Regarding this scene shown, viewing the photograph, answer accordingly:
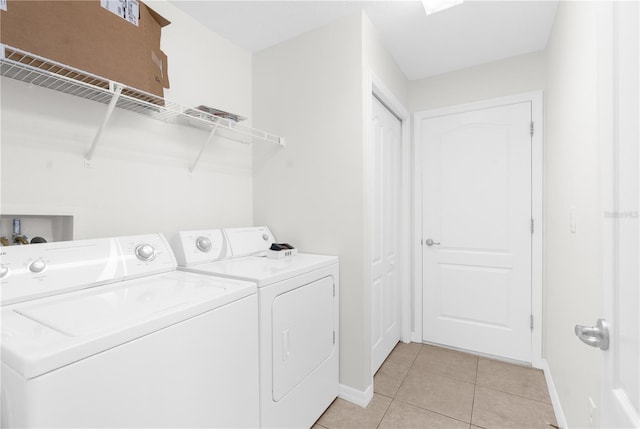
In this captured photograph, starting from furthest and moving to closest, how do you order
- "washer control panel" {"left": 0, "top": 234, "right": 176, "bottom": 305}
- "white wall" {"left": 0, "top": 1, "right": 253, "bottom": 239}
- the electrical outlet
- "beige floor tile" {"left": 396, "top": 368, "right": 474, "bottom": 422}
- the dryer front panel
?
1. "beige floor tile" {"left": 396, "top": 368, "right": 474, "bottom": 422}
2. the dryer front panel
3. "white wall" {"left": 0, "top": 1, "right": 253, "bottom": 239}
4. the electrical outlet
5. "washer control panel" {"left": 0, "top": 234, "right": 176, "bottom": 305}

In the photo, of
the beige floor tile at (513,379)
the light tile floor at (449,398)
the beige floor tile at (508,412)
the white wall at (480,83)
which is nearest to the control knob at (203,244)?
the light tile floor at (449,398)

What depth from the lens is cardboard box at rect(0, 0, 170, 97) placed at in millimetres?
1156

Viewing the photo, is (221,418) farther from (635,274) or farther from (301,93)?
(301,93)

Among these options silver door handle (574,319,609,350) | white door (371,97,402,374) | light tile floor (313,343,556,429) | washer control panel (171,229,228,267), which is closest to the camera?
silver door handle (574,319,609,350)

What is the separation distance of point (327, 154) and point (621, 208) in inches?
60.1

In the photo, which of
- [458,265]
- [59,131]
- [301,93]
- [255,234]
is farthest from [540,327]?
[59,131]

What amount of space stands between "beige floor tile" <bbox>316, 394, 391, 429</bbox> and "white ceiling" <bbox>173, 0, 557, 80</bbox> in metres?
2.43

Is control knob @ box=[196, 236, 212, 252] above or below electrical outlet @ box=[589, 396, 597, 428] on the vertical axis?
above

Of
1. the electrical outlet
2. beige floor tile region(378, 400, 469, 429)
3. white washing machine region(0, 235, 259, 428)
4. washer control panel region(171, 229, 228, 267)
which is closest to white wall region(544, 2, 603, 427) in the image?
the electrical outlet

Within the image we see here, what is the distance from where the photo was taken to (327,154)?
2.02 m

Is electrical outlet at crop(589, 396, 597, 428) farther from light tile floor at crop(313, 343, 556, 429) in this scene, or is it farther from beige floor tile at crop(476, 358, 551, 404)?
beige floor tile at crop(476, 358, 551, 404)

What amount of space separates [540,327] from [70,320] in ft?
9.45

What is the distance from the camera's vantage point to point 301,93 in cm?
214

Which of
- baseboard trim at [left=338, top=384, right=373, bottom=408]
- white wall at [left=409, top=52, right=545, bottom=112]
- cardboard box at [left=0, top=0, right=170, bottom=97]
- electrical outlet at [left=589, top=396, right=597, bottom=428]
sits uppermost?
white wall at [left=409, top=52, right=545, bottom=112]
